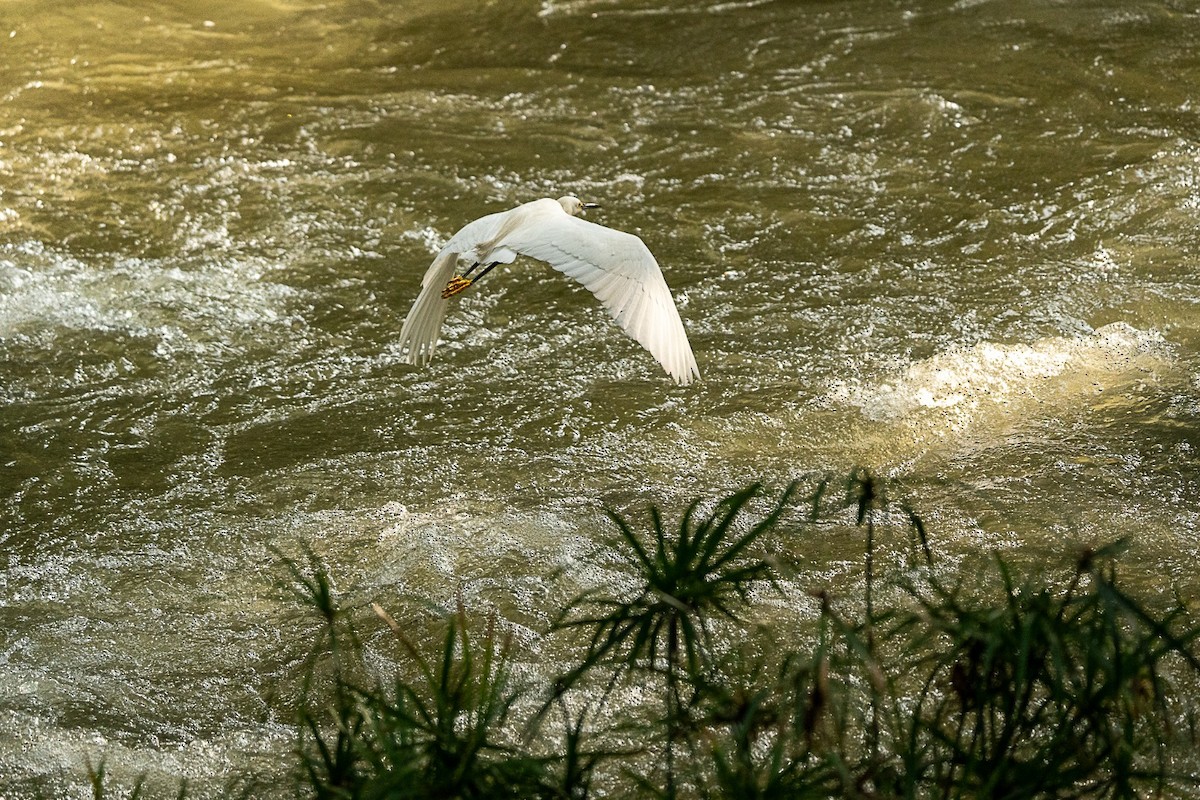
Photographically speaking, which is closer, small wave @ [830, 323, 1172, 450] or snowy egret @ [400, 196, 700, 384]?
snowy egret @ [400, 196, 700, 384]

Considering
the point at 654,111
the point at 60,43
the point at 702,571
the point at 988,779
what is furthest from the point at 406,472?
the point at 60,43

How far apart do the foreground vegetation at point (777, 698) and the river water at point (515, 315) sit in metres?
0.20

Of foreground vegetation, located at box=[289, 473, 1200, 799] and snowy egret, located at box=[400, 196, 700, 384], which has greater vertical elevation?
snowy egret, located at box=[400, 196, 700, 384]

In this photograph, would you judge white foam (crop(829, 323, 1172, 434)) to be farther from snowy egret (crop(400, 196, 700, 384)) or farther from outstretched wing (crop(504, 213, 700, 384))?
outstretched wing (crop(504, 213, 700, 384))

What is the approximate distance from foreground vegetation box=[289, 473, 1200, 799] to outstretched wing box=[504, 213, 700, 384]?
1.90ft

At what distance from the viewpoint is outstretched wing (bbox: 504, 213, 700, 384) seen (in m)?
3.35

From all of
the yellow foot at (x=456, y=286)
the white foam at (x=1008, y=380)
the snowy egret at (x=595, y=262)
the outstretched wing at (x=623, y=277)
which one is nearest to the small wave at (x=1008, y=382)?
the white foam at (x=1008, y=380)

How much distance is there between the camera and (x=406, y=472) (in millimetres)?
4074

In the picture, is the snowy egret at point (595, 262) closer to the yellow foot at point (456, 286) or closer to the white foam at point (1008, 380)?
the yellow foot at point (456, 286)

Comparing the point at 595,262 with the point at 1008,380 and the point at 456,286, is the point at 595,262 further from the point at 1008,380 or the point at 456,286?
the point at 1008,380

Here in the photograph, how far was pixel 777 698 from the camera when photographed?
3.04 m

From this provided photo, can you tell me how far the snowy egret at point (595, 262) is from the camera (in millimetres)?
3375

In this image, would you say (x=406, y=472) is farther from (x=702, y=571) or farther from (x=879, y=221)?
(x=879, y=221)

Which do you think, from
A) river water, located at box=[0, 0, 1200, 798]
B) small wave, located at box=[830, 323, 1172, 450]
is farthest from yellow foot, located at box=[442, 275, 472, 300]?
small wave, located at box=[830, 323, 1172, 450]
